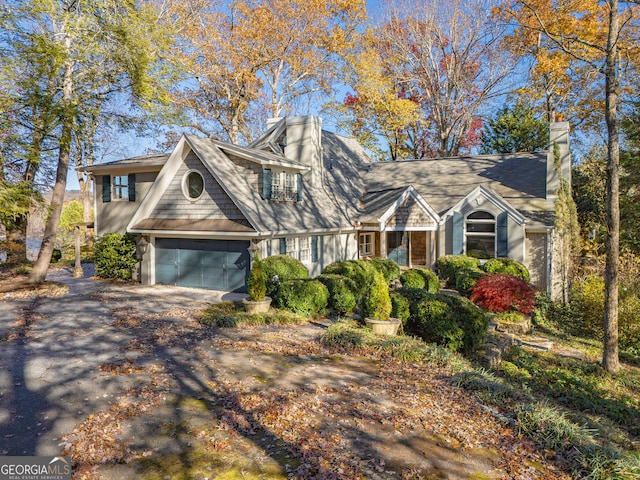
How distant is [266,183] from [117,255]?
22.4ft

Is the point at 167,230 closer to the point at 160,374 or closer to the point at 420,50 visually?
the point at 160,374

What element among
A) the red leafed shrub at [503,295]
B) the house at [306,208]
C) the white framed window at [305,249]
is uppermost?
the house at [306,208]

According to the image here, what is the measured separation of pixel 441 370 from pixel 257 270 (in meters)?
5.48

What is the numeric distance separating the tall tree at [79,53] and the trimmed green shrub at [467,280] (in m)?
13.5

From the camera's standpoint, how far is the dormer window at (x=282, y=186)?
1468 cm

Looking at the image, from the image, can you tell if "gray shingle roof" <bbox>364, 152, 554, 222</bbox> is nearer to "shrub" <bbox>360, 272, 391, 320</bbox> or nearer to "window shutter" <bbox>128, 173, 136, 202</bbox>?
"shrub" <bbox>360, 272, 391, 320</bbox>

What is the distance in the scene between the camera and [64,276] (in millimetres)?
17641

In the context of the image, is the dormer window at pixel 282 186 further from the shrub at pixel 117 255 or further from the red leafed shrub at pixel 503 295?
the red leafed shrub at pixel 503 295

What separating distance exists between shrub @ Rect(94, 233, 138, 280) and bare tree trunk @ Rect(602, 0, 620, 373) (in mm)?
15588

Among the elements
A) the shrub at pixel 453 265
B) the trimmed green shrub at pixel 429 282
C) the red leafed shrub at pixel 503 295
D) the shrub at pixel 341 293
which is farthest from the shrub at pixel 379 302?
the shrub at pixel 453 265

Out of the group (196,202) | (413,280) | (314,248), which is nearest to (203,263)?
(196,202)

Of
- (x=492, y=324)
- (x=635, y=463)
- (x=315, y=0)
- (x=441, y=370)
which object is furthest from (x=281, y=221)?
(x=315, y=0)

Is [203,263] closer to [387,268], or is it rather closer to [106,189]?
[106,189]

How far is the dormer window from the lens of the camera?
1468 cm
